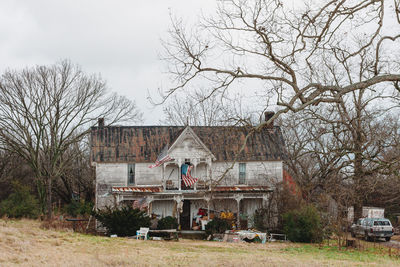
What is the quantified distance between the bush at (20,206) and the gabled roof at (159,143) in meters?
7.96

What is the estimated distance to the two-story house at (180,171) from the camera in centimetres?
3089

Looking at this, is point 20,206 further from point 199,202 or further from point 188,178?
point 188,178

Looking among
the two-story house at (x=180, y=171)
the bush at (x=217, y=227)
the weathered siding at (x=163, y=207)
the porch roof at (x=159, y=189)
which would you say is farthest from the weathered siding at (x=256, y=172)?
the bush at (x=217, y=227)

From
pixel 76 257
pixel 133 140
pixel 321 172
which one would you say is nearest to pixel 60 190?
pixel 133 140

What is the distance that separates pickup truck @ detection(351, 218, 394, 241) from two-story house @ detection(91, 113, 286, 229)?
20.7ft

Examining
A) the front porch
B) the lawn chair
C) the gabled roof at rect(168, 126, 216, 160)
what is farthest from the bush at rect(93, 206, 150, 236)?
the gabled roof at rect(168, 126, 216, 160)

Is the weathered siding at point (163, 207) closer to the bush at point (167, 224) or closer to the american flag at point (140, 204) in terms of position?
the american flag at point (140, 204)

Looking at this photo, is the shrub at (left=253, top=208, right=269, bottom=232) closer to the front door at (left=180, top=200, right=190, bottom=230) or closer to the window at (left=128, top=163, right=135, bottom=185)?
the front door at (left=180, top=200, right=190, bottom=230)

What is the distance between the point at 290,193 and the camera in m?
29.1

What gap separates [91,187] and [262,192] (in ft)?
67.7

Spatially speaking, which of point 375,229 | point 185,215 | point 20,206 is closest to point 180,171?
point 185,215

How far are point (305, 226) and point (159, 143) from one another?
12.5 metres

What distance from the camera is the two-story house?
30891mm

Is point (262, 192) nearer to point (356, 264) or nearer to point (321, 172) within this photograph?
point (321, 172)
